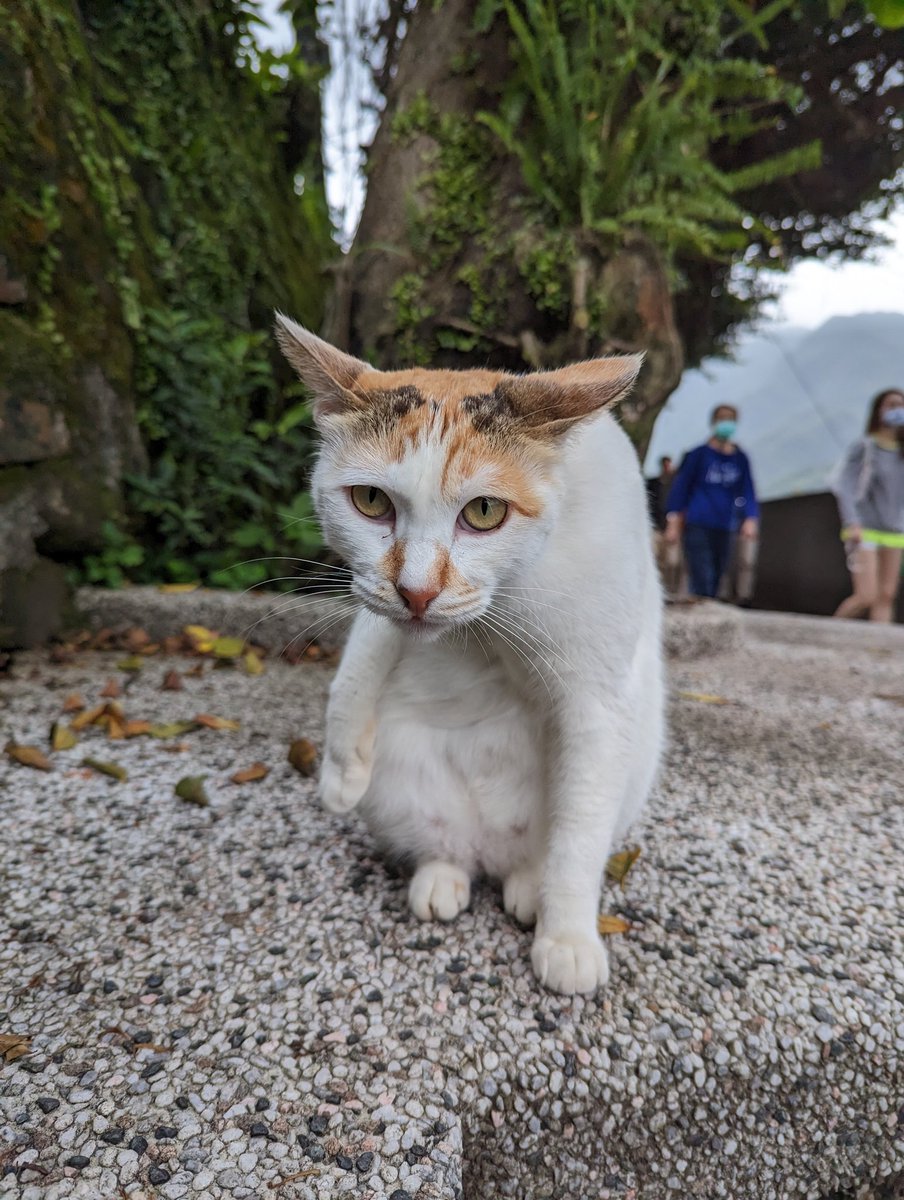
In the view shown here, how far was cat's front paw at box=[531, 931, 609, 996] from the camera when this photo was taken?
4.34ft

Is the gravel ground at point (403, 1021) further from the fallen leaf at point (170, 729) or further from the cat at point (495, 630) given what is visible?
the fallen leaf at point (170, 729)

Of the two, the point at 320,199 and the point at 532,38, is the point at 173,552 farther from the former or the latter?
the point at 532,38

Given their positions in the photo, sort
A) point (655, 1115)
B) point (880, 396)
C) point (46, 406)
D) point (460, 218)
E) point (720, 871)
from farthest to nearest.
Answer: point (880, 396) → point (460, 218) → point (46, 406) → point (720, 871) → point (655, 1115)

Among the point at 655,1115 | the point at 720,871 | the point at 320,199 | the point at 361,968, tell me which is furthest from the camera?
the point at 320,199

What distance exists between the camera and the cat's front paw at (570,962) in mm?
1322

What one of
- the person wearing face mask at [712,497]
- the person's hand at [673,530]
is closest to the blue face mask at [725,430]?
the person wearing face mask at [712,497]

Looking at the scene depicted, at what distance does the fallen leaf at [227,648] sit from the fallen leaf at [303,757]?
1.31 meters

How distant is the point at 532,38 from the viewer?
3303 mm

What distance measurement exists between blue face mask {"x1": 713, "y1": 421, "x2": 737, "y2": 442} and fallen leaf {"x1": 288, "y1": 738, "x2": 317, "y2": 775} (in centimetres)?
508

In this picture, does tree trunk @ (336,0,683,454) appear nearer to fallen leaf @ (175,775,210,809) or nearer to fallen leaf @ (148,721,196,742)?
fallen leaf @ (148,721,196,742)

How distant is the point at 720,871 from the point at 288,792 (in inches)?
47.4

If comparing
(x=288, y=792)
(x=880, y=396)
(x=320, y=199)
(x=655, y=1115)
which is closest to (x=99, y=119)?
(x=320, y=199)

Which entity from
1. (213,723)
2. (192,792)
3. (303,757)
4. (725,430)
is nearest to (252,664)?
(213,723)

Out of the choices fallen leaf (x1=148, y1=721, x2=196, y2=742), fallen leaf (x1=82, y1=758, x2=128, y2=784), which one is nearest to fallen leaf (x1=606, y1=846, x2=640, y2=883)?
fallen leaf (x1=82, y1=758, x2=128, y2=784)
